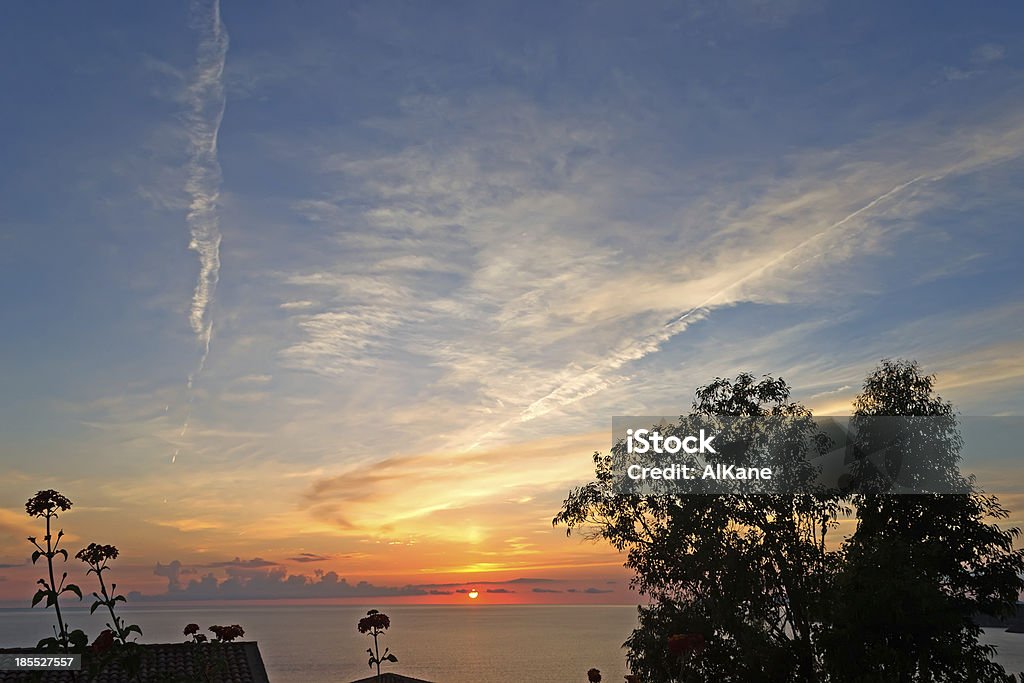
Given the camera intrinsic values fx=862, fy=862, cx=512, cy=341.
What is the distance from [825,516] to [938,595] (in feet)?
17.3

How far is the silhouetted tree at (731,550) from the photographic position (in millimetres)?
24781

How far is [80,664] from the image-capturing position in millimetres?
4312

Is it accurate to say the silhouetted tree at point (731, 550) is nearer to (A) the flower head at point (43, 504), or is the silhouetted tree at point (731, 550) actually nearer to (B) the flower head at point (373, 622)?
(B) the flower head at point (373, 622)

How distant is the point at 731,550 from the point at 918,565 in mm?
Result: 5225

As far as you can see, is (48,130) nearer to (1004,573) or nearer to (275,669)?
(1004,573)

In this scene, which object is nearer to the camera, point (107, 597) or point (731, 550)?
point (107, 597)

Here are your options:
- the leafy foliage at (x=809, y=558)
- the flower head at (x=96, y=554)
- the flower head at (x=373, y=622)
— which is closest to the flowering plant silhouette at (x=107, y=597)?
the flower head at (x=96, y=554)

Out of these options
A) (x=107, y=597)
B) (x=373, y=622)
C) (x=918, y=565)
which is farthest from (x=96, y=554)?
(x=918, y=565)

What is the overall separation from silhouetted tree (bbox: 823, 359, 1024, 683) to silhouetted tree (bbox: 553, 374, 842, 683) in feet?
6.28

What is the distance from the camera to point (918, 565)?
22500 millimetres

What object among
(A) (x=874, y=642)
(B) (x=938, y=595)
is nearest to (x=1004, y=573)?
(B) (x=938, y=595)

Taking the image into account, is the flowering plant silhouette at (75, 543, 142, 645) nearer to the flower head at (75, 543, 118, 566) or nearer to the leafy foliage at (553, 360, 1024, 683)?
the flower head at (75, 543, 118, 566)

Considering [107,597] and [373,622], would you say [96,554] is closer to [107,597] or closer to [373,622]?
[107,597]

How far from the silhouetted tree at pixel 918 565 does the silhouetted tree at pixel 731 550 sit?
1.91 meters
